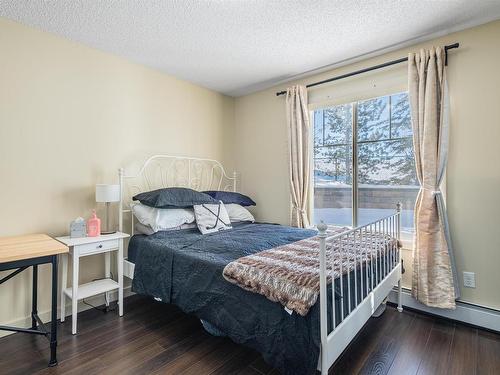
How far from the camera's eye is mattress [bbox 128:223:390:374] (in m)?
1.38

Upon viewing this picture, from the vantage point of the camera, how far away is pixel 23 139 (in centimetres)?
221

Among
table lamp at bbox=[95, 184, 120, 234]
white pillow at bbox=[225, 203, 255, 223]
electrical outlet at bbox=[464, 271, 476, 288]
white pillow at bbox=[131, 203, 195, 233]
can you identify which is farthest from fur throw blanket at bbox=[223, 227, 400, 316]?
table lamp at bbox=[95, 184, 120, 234]

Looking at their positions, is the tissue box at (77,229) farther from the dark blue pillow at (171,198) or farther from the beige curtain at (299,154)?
the beige curtain at (299,154)

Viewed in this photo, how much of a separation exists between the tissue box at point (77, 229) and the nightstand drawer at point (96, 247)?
6.7 inches

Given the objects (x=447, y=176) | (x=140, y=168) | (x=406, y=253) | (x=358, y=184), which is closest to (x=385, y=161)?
(x=358, y=184)

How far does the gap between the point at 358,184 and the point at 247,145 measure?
5.31 ft

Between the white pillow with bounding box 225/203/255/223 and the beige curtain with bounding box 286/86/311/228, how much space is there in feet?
1.88

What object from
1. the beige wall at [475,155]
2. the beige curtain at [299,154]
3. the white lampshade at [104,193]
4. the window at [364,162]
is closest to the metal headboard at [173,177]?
the white lampshade at [104,193]

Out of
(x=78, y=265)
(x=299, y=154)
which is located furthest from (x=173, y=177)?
(x=299, y=154)

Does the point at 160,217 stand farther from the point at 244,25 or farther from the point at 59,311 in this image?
the point at 244,25

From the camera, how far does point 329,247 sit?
1968mm

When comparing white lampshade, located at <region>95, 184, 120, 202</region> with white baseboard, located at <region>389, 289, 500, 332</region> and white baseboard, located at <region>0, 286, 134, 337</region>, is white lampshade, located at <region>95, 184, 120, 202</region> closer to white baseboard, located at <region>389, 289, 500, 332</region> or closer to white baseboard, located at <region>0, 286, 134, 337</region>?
white baseboard, located at <region>0, 286, 134, 337</region>

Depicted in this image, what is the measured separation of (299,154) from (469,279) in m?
1.91

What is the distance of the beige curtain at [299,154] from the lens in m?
3.16
